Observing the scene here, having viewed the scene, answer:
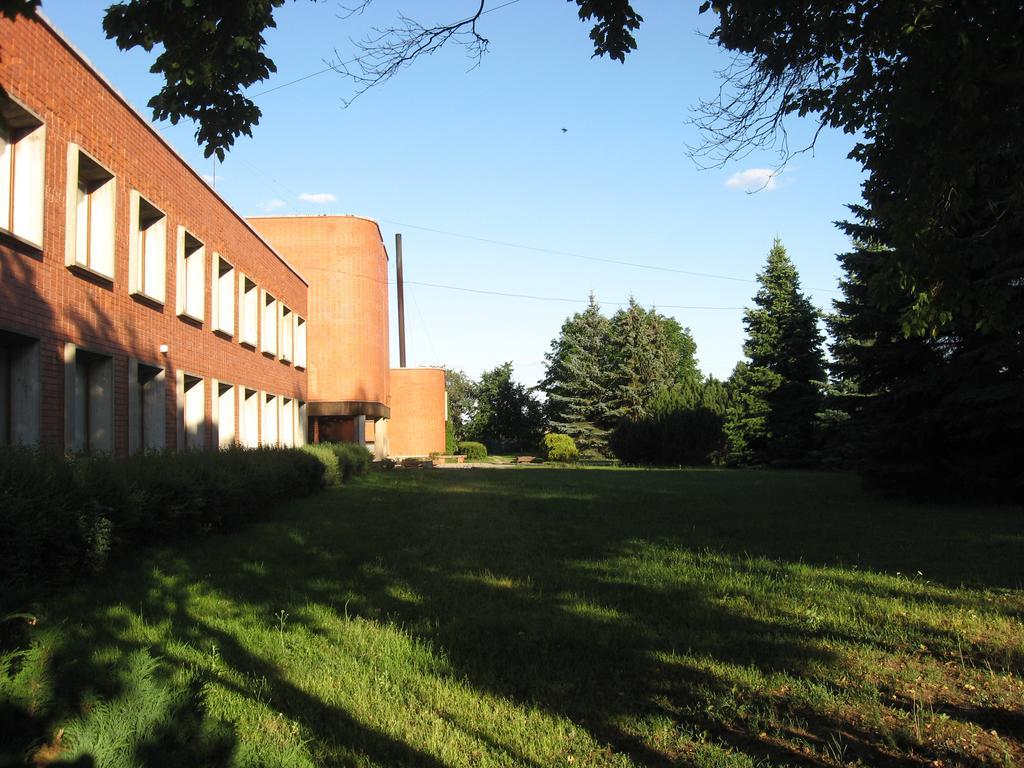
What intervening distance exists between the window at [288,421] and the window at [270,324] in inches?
85.6

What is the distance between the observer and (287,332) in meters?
27.4

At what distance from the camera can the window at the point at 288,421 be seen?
86.5ft

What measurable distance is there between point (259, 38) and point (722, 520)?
32.0 feet

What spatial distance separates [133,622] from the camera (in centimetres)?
571

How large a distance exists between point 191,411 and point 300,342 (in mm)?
12598

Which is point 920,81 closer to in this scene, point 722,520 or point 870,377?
point 722,520

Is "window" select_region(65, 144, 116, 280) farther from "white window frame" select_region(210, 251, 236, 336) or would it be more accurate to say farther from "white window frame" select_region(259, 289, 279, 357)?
"white window frame" select_region(259, 289, 279, 357)

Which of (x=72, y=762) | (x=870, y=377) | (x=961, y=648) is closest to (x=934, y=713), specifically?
(x=961, y=648)

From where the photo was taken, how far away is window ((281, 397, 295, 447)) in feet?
86.5

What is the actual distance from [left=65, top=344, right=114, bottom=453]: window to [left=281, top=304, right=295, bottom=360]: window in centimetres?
1334

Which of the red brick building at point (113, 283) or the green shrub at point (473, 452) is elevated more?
the red brick building at point (113, 283)

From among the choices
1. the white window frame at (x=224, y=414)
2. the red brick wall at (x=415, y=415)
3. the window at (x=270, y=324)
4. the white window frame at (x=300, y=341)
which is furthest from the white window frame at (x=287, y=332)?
the red brick wall at (x=415, y=415)

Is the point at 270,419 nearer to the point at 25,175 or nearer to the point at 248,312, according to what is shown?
the point at 248,312

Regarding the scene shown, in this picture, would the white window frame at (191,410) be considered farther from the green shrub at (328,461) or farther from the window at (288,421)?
the window at (288,421)
